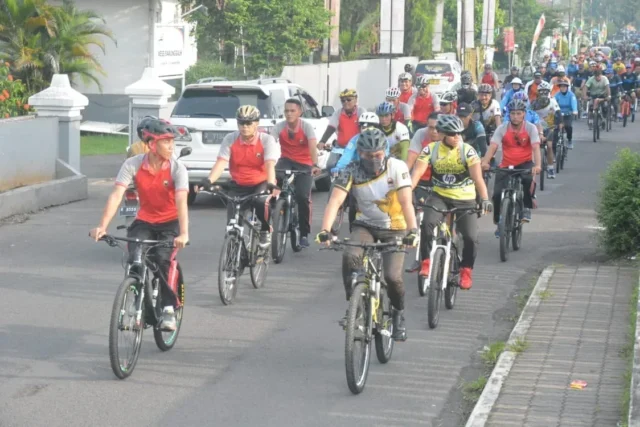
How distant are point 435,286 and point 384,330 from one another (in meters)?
1.54

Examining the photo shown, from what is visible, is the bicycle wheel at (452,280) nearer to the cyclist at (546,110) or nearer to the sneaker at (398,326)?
the sneaker at (398,326)

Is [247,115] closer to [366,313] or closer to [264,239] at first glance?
[264,239]

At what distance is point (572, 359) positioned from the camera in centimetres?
874

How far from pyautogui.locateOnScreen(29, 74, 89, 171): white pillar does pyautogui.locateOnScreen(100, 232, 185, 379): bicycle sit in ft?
34.3

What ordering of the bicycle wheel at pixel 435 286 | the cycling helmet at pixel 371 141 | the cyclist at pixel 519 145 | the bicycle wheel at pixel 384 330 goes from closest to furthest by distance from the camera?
the cycling helmet at pixel 371 141, the bicycle wheel at pixel 384 330, the bicycle wheel at pixel 435 286, the cyclist at pixel 519 145

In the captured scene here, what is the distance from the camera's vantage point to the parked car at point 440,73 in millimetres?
46375

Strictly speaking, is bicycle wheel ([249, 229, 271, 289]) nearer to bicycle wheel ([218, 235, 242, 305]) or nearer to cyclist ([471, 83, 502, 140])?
bicycle wheel ([218, 235, 242, 305])

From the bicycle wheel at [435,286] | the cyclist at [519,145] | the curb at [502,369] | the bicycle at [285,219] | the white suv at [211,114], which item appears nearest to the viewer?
the curb at [502,369]

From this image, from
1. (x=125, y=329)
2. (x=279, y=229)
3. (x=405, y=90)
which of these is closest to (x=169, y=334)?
(x=125, y=329)

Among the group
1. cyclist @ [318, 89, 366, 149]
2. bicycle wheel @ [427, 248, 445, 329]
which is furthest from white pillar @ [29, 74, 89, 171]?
bicycle wheel @ [427, 248, 445, 329]

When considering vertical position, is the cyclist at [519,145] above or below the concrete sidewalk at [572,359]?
above

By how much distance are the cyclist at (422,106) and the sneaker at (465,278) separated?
29.4 ft

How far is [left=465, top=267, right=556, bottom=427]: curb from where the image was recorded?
721cm

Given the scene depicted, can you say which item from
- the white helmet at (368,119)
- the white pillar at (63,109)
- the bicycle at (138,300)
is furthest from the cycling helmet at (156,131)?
the white pillar at (63,109)
